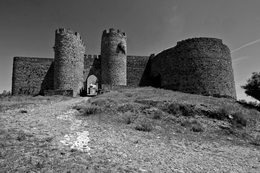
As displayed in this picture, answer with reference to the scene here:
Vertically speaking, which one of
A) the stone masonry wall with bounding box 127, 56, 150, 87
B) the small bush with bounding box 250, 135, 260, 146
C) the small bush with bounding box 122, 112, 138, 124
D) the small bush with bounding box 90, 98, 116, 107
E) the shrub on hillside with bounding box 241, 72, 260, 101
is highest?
the stone masonry wall with bounding box 127, 56, 150, 87

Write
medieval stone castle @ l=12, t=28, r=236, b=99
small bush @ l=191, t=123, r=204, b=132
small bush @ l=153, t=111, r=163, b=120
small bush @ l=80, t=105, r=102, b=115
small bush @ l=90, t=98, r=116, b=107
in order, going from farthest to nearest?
medieval stone castle @ l=12, t=28, r=236, b=99 < small bush @ l=90, t=98, r=116, b=107 < small bush @ l=153, t=111, r=163, b=120 < small bush @ l=80, t=105, r=102, b=115 < small bush @ l=191, t=123, r=204, b=132

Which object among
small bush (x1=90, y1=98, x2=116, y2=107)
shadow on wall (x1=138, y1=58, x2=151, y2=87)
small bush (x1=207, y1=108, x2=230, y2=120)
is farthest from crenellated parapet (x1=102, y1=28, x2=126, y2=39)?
small bush (x1=207, y1=108, x2=230, y2=120)

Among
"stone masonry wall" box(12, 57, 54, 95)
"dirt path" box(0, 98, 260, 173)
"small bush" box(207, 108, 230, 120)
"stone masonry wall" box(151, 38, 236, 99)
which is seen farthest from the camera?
"stone masonry wall" box(12, 57, 54, 95)

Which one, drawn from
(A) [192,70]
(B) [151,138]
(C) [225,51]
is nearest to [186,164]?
(B) [151,138]

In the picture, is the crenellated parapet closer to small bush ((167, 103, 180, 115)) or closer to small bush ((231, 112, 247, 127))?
small bush ((167, 103, 180, 115))

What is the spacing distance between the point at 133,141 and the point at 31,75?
2032 cm

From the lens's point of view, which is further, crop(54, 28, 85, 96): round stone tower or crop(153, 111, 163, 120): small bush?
crop(54, 28, 85, 96): round stone tower

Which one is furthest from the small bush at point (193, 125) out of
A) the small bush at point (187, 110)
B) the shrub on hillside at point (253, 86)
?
the shrub on hillside at point (253, 86)


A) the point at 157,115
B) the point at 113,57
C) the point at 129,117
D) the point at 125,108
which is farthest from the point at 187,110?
the point at 113,57

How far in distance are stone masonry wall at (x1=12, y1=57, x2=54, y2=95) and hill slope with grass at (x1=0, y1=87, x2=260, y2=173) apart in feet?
40.9

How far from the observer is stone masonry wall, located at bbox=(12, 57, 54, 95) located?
21.0 m

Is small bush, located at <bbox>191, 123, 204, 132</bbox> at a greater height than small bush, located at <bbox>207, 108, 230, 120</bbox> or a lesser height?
lesser

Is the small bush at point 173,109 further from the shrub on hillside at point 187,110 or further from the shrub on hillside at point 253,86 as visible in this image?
the shrub on hillside at point 253,86

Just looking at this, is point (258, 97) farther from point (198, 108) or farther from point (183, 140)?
point (183, 140)
